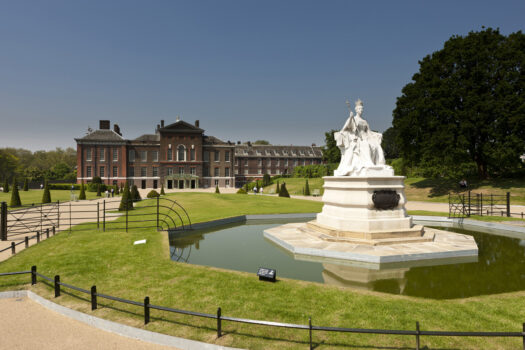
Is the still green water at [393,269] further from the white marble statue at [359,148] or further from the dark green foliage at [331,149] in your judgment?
the dark green foliage at [331,149]

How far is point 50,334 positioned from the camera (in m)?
4.97

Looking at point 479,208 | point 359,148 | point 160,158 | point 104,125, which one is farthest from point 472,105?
point 104,125

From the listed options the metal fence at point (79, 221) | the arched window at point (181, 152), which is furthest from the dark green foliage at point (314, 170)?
the metal fence at point (79, 221)

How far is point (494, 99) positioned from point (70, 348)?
3934cm

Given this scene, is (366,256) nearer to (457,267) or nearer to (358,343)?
(457,267)

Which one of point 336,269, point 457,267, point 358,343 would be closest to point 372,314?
point 358,343

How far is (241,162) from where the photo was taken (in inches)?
3201

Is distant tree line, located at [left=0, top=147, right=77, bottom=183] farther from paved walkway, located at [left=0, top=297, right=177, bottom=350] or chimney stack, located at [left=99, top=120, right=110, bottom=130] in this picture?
paved walkway, located at [left=0, top=297, right=177, bottom=350]

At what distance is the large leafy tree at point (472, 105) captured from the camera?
2923cm

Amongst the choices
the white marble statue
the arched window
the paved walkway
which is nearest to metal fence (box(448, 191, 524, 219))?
the white marble statue

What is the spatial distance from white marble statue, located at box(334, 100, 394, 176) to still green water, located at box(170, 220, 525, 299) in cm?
417

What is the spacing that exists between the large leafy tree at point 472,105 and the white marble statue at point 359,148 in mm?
24244

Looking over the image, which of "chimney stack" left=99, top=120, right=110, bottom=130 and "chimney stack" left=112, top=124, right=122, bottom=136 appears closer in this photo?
"chimney stack" left=99, top=120, right=110, bottom=130

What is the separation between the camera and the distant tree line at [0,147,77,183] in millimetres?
68438
